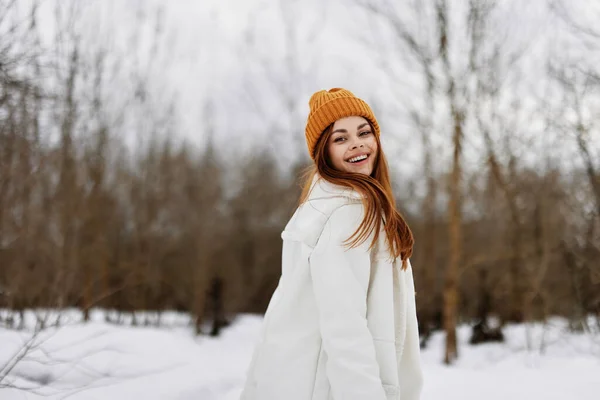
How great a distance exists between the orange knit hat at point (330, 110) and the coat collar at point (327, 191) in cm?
18

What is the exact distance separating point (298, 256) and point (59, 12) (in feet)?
19.5

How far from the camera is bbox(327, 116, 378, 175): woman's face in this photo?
1.86 metres

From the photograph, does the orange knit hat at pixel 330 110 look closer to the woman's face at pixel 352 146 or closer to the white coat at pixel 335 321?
the woman's face at pixel 352 146

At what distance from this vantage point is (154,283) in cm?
1095

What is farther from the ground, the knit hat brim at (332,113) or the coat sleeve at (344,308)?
the knit hat brim at (332,113)

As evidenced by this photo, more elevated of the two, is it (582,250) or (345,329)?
(345,329)

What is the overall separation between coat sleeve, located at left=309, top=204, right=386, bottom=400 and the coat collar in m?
0.07

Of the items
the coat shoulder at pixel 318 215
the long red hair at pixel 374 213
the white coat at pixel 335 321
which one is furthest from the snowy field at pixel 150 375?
the long red hair at pixel 374 213

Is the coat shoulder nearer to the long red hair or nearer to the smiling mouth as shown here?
the long red hair

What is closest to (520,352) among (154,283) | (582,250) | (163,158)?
(582,250)

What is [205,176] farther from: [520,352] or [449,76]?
[520,352]

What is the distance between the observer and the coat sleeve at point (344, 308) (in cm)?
144

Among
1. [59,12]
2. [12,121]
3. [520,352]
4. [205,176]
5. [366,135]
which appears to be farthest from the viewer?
[205,176]

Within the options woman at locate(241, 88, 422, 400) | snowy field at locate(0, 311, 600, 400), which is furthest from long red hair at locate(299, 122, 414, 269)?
snowy field at locate(0, 311, 600, 400)
